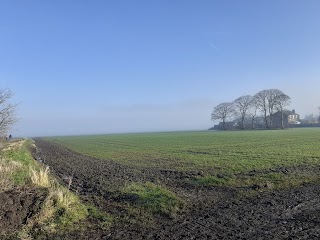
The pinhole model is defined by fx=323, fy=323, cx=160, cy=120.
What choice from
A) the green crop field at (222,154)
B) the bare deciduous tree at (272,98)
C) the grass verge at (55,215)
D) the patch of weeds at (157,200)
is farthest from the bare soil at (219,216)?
the bare deciduous tree at (272,98)

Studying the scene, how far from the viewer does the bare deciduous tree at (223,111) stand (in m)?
146

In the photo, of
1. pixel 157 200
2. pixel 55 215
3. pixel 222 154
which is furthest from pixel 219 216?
pixel 222 154

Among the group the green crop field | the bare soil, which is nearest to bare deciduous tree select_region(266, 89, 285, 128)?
the green crop field

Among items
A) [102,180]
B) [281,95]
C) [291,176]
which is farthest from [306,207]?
[281,95]

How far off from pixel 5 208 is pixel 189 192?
8.09 m

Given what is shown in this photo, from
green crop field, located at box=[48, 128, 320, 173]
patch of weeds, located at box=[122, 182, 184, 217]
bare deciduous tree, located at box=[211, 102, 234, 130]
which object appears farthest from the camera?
bare deciduous tree, located at box=[211, 102, 234, 130]

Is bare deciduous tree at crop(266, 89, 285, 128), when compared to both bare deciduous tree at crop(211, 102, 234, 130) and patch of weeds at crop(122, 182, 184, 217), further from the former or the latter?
patch of weeds at crop(122, 182, 184, 217)

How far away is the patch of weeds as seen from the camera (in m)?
11.8

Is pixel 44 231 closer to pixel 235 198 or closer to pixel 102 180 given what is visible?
pixel 235 198

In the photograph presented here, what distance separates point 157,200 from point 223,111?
13748 cm

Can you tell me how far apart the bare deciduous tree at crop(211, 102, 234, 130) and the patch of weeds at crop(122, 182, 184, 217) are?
135 metres

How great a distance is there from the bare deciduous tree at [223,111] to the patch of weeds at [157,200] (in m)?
135

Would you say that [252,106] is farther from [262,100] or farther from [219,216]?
[219,216]

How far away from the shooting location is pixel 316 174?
18953 millimetres
